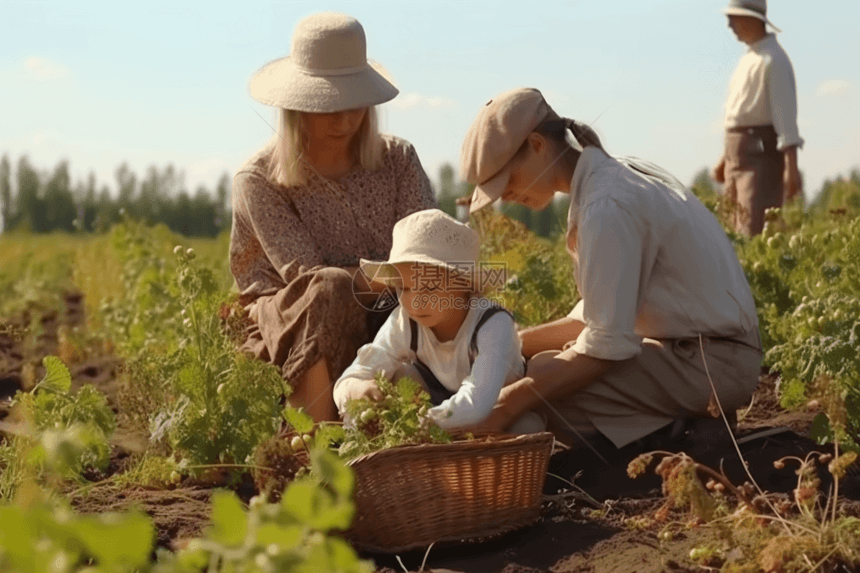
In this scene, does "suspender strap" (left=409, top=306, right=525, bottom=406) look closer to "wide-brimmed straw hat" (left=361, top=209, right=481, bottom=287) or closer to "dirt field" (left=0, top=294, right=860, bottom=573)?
"wide-brimmed straw hat" (left=361, top=209, right=481, bottom=287)

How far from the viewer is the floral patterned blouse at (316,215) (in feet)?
12.6

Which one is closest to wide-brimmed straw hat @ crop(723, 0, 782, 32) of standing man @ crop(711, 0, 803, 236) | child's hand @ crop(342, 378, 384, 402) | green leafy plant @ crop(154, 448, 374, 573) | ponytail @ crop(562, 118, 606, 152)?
standing man @ crop(711, 0, 803, 236)

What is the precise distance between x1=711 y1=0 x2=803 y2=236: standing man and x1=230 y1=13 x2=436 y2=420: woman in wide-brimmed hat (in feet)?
10.6

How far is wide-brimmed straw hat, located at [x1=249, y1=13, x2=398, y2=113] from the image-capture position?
3.70 metres

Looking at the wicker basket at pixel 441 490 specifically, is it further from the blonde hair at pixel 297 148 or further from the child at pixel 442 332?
the blonde hair at pixel 297 148

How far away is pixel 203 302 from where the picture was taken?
3348 millimetres

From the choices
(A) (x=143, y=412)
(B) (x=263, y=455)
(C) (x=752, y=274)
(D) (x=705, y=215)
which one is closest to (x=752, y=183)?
(C) (x=752, y=274)

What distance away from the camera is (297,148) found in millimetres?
3840

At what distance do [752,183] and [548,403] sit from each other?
411cm

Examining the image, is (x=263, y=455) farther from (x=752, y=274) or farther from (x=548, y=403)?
(x=752, y=274)

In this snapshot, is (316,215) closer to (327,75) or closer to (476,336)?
(327,75)

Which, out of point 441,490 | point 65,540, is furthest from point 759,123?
point 65,540

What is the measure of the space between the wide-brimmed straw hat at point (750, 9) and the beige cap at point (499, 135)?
12.8ft

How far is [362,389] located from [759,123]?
463 centimetres
